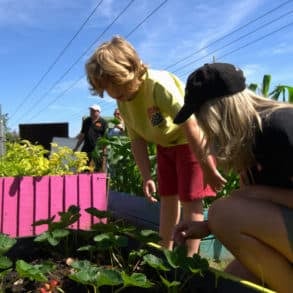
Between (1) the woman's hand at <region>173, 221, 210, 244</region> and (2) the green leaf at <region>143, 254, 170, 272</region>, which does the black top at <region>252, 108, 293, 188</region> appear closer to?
(1) the woman's hand at <region>173, 221, 210, 244</region>

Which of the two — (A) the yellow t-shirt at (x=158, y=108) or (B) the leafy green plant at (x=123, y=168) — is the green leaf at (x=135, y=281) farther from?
(B) the leafy green plant at (x=123, y=168)

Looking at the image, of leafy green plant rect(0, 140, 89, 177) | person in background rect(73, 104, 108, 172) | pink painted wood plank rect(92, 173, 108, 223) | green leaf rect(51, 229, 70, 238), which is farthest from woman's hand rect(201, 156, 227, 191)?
person in background rect(73, 104, 108, 172)

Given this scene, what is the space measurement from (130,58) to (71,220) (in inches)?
29.8

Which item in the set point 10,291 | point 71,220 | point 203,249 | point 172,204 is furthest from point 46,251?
point 203,249

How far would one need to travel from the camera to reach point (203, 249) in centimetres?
308

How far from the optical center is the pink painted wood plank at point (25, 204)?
3.09 metres

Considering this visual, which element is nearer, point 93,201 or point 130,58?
point 130,58

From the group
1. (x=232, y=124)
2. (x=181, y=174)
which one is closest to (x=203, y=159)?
(x=181, y=174)

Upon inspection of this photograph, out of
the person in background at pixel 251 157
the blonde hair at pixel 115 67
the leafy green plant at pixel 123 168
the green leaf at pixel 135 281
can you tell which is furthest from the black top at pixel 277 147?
the leafy green plant at pixel 123 168

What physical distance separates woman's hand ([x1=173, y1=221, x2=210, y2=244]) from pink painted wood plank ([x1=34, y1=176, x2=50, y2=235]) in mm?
1552

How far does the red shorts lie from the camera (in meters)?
2.34

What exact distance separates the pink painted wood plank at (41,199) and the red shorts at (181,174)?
89cm

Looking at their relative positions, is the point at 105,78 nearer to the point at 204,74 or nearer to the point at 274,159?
the point at 204,74

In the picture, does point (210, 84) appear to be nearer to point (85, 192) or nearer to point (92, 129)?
point (85, 192)
